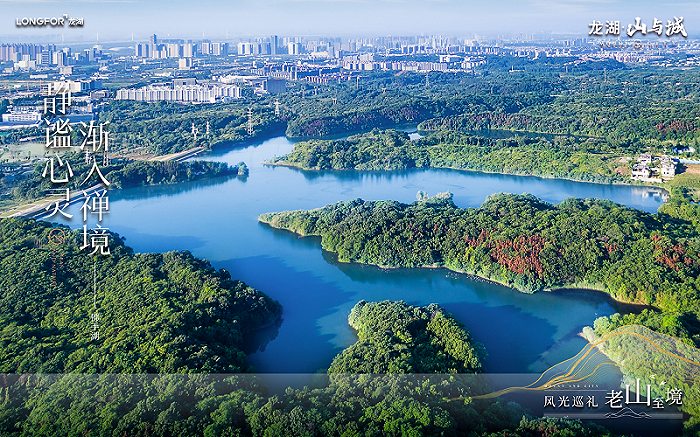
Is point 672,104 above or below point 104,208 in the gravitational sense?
above

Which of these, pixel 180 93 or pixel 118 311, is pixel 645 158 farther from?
pixel 180 93

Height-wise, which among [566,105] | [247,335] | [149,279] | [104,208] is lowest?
[247,335]

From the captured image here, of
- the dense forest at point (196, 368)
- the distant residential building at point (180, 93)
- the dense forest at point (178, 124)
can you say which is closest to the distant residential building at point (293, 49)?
the distant residential building at point (180, 93)

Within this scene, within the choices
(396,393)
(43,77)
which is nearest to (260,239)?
(396,393)

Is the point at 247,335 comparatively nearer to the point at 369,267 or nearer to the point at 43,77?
the point at 369,267

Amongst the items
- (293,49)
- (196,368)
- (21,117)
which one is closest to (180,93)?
(21,117)

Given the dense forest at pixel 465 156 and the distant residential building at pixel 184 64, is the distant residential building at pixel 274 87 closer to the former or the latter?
the distant residential building at pixel 184 64
